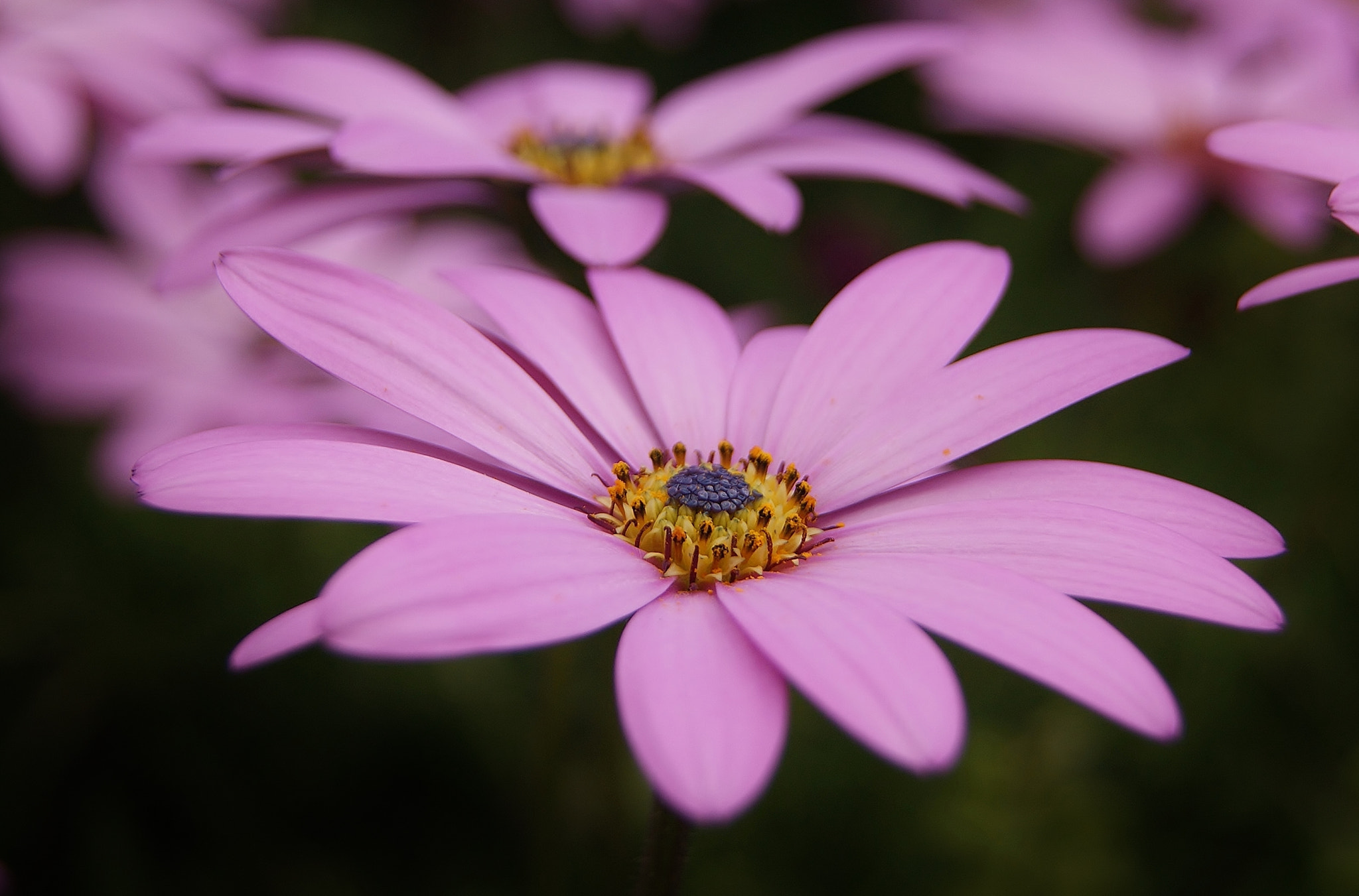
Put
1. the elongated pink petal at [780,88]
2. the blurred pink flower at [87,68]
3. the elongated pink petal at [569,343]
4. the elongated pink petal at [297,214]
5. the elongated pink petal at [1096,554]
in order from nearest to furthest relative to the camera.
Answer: the elongated pink petal at [1096,554], the elongated pink petal at [569,343], the elongated pink petal at [297,214], the elongated pink petal at [780,88], the blurred pink flower at [87,68]

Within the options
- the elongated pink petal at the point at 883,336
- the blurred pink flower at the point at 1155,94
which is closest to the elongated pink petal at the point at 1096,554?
the elongated pink petal at the point at 883,336

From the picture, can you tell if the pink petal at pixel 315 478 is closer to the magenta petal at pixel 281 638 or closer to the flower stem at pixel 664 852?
the magenta petal at pixel 281 638

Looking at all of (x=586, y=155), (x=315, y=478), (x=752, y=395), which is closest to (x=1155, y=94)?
(x=586, y=155)

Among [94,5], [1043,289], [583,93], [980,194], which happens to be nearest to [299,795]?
[583,93]

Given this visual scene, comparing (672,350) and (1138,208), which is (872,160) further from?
(1138,208)

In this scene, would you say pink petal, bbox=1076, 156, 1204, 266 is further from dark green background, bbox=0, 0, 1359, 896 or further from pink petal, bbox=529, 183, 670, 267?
pink petal, bbox=529, 183, 670, 267

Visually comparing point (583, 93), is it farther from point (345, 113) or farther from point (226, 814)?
point (226, 814)
